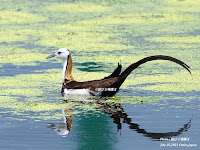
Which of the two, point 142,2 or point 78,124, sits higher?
point 142,2

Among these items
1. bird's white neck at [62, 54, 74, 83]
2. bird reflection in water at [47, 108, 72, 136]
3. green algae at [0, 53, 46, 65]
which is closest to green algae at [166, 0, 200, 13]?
green algae at [0, 53, 46, 65]

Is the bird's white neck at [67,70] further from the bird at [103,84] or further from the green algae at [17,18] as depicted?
the green algae at [17,18]

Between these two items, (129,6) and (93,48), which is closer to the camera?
(93,48)

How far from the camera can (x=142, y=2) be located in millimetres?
17703

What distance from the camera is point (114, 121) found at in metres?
7.61

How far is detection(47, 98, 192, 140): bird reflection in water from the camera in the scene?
22.9 feet

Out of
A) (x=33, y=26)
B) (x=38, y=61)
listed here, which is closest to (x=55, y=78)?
(x=38, y=61)

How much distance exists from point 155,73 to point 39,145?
13.1ft

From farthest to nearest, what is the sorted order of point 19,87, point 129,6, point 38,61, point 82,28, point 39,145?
point 129,6 → point 82,28 → point 38,61 → point 19,87 → point 39,145

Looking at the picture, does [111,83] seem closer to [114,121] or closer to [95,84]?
[95,84]

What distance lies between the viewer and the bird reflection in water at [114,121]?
6.98m

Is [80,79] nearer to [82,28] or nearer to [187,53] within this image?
[187,53]

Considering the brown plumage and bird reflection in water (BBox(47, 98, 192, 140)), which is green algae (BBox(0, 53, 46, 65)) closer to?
the brown plumage

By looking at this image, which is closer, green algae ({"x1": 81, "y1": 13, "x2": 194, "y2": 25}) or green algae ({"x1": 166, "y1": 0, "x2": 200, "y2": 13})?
green algae ({"x1": 81, "y1": 13, "x2": 194, "y2": 25})
